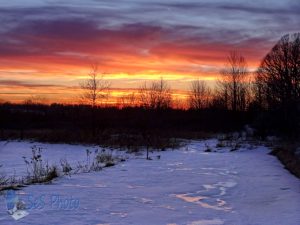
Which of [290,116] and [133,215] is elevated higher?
[290,116]

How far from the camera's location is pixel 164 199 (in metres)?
9.86

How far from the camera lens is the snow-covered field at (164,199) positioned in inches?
307

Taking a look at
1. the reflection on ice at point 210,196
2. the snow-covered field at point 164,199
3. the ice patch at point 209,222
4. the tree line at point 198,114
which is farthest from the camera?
the tree line at point 198,114

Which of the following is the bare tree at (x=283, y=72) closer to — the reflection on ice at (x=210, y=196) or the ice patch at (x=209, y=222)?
the reflection on ice at (x=210, y=196)

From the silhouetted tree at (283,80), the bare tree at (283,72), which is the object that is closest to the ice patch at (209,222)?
the silhouetted tree at (283,80)

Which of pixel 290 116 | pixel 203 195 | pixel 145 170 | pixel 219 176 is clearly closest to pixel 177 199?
pixel 203 195

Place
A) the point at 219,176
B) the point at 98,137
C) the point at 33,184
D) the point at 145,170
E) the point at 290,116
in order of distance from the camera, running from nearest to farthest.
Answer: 1. the point at 33,184
2. the point at 219,176
3. the point at 145,170
4. the point at 98,137
5. the point at 290,116

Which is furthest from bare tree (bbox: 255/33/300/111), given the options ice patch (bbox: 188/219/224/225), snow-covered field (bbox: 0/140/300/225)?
ice patch (bbox: 188/219/224/225)

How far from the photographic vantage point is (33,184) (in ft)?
35.9

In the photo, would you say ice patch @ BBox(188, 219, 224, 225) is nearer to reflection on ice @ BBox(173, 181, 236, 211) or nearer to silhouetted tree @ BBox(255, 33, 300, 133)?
reflection on ice @ BBox(173, 181, 236, 211)

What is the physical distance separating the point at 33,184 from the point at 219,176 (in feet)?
20.3

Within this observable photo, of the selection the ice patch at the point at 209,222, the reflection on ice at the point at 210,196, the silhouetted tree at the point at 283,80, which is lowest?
the ice patch at the point at 209,222

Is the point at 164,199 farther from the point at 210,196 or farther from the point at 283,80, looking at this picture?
the point at 283,80

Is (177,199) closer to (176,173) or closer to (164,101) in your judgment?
(176,173)
